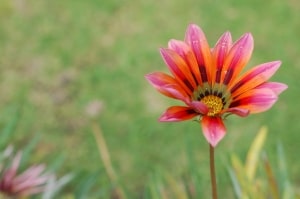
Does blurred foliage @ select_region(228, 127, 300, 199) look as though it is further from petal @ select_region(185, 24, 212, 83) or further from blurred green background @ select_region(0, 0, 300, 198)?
petal @ select_region(185, 24, 212, 83)

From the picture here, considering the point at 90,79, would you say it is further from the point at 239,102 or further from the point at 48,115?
the point at 239,102

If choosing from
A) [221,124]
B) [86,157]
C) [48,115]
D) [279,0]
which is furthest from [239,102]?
[279,0]

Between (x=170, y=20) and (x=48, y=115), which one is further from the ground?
(x=170, y=20)

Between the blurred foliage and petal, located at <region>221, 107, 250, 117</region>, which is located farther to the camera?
the blurred foliage

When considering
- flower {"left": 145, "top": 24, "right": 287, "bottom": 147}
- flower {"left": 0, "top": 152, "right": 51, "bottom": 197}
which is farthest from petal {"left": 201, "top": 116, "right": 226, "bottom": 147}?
flower {"left": 0, "top": 152, "right": 51, "bottom": 197}

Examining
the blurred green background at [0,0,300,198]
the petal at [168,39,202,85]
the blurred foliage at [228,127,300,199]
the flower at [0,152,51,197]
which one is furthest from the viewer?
the blurred green background at [0,0,300,198]

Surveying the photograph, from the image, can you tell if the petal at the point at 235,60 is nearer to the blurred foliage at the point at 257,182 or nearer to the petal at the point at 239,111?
the petal at the point at 239,111

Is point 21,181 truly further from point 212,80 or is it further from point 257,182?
point 212,80
